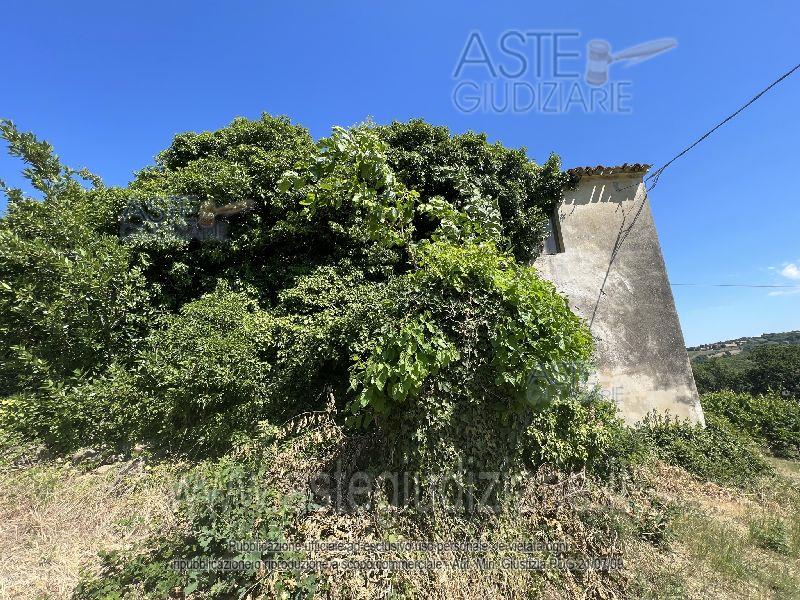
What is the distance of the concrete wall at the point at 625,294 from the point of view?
686cm

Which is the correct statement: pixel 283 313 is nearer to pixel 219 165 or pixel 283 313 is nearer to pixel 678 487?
pixel 219 165

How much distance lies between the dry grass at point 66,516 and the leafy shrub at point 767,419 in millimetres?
10535

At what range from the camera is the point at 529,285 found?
393 cm

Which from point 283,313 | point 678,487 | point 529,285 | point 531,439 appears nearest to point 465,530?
point 531,439

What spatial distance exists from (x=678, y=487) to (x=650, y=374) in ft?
8.75

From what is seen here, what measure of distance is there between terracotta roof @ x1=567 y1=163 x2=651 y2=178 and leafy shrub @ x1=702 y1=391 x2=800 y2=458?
5667 millimetres

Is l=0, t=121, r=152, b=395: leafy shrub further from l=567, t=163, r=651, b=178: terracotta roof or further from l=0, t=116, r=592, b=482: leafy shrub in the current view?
l=567, t=163, r=651, b=178: terracotta roof

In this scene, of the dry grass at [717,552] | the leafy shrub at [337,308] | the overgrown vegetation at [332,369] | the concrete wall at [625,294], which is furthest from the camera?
the concrete wall at [625,294]

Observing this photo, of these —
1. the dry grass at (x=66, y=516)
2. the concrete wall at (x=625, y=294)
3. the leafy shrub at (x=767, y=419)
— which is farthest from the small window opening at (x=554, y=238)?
the dry grass at (x=66, y=516)

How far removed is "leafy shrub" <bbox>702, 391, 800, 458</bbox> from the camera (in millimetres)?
7496

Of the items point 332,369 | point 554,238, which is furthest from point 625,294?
point 332,369

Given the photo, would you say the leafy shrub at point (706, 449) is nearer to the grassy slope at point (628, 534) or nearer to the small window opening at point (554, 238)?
the grassy slope at point (628, 534)

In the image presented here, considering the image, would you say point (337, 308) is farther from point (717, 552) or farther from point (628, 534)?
point (717, 552)

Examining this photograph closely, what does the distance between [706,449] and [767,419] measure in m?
3.44
